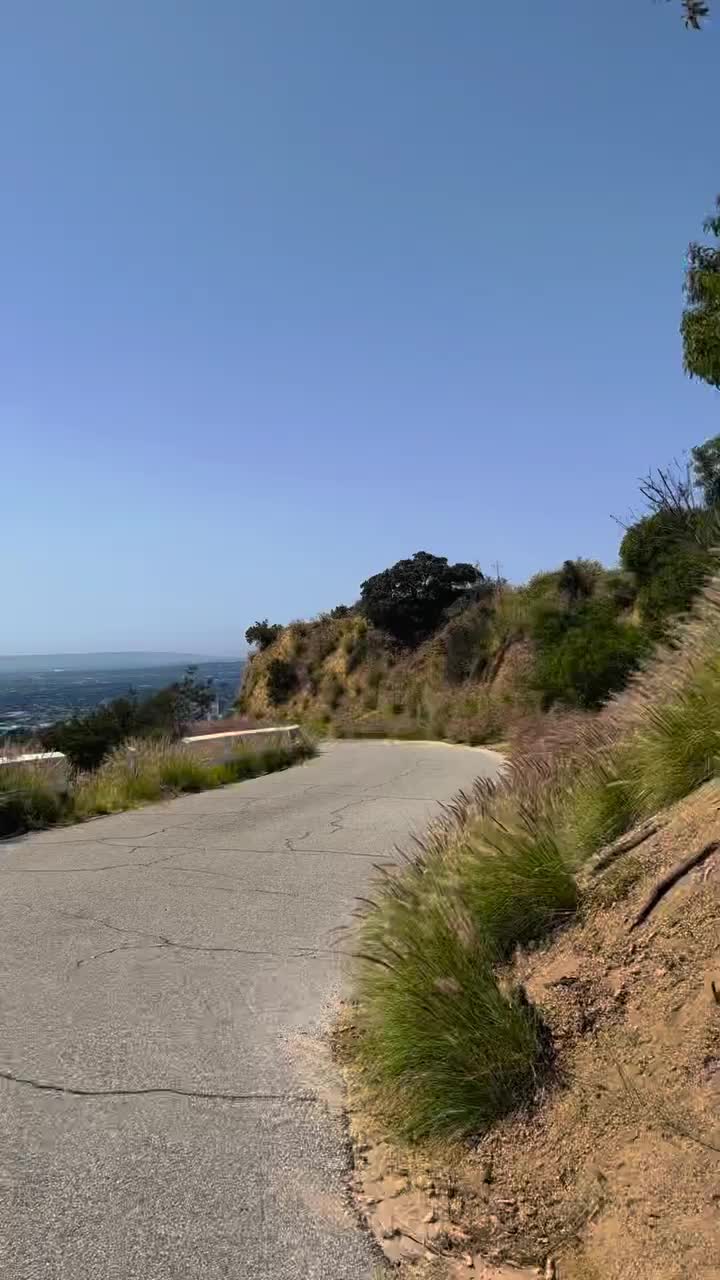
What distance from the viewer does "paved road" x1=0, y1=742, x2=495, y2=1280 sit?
10.5ft

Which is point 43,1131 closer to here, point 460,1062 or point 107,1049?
point 107,1049

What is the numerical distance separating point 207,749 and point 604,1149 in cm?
1724

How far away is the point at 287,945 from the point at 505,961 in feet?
8.24

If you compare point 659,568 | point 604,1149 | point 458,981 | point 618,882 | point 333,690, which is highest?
point 659,568

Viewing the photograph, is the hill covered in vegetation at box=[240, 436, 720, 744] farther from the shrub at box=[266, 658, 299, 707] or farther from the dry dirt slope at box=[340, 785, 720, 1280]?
the dry dirt slope at box=[340, 785, 720, 1280]

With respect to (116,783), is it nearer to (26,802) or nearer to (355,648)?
(26,802)

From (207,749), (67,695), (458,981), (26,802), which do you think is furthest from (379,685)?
(458,981)

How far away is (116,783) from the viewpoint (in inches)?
575

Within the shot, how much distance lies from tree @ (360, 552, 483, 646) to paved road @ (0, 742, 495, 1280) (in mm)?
35431

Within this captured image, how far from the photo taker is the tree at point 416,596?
148 ft

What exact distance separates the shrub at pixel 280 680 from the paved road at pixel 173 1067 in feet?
127

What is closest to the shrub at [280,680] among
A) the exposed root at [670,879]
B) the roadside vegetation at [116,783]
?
the roadside vegetation at [116,783]

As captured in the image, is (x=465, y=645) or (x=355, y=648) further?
(x=355, y=648)

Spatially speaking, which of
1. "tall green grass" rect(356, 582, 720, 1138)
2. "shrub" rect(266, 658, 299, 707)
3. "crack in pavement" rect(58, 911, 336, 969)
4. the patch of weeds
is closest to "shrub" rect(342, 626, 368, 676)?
"shrub" rect(266, 658, 299, 707)
